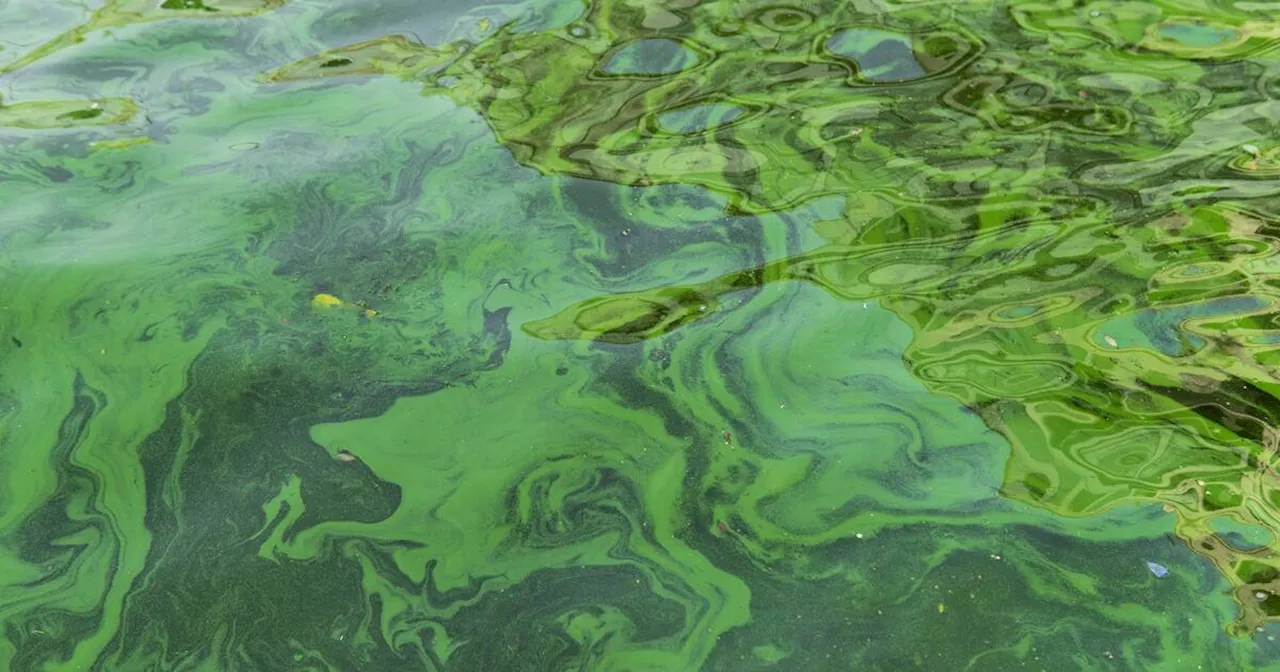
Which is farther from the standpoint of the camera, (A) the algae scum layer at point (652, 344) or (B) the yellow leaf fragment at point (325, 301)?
(B) the yellow leaf fragment at point (325, 301)

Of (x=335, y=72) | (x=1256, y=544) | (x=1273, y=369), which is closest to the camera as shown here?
(x=1256, y=544)

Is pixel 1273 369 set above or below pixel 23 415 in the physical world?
above

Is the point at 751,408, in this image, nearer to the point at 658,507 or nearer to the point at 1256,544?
the point at 658,507

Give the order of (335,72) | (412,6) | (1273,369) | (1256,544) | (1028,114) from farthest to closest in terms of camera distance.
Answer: (412,6) → (335,72) → (1028,114) → (1273,369) → (1256,544)

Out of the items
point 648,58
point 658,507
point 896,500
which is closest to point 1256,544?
point 896,500

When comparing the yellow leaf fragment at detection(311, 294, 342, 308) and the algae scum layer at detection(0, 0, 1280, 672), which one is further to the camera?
the yellow leaf fragment at detection(311, 294, 342, 308)

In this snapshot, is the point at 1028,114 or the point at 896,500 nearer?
the point at 896,500

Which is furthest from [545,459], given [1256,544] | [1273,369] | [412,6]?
[412,6]

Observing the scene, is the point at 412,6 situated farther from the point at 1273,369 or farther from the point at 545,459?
the point at 1273,369
